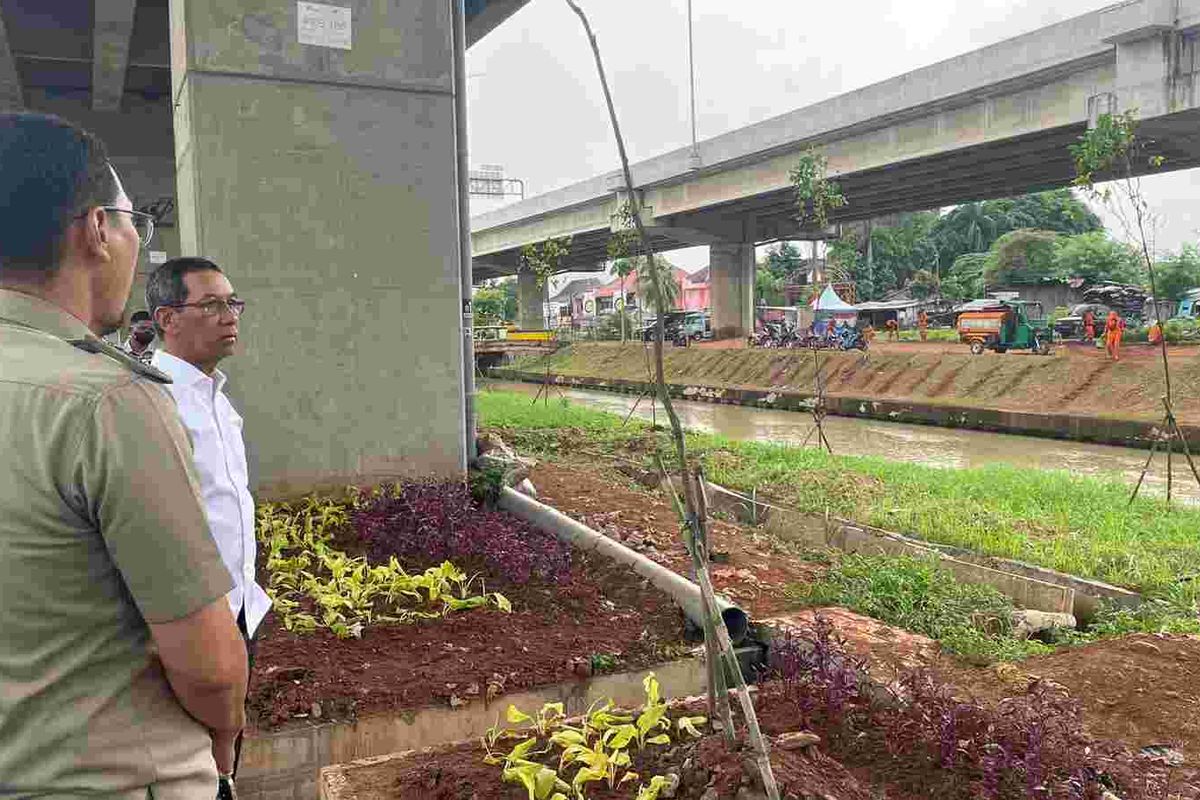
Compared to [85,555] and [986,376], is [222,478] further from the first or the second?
[986,376]

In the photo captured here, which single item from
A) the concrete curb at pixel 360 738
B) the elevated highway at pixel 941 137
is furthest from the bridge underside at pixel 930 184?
the concrete curb at pixel 360 738

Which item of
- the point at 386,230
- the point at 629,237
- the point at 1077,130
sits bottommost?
the point at 386,230

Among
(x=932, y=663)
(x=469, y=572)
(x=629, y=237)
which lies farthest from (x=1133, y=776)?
(x=629, y=237)

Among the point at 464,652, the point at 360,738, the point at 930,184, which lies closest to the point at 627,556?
the point at 464,652

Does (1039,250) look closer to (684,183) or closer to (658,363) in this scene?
(684,183)

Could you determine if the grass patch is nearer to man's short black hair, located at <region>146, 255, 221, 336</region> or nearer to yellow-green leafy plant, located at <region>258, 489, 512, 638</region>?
yellow-green leafy plant, located at <region>258, 489, 512, 638</region>

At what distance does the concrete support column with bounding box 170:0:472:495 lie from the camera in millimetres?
6266

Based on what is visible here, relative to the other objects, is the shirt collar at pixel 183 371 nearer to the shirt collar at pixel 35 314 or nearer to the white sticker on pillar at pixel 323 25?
the shirt collar at pixel 35 314

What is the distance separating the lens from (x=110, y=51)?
10.5m

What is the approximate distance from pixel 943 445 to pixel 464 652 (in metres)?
14.0

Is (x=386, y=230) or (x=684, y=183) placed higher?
(x=684, y=183)

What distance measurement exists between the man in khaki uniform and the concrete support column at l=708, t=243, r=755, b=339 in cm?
3562

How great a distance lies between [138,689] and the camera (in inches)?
53.8

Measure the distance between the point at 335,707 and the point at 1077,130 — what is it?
18689 millimetres
